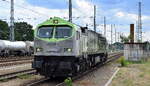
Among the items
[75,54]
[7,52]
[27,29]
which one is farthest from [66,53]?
[27,29]

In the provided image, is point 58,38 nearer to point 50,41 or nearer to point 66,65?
point 50,41

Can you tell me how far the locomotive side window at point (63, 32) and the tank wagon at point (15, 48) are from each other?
95.4 feet

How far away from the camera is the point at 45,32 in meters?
16.0

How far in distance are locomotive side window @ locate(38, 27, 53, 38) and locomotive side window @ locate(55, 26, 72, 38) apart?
1.16 feet

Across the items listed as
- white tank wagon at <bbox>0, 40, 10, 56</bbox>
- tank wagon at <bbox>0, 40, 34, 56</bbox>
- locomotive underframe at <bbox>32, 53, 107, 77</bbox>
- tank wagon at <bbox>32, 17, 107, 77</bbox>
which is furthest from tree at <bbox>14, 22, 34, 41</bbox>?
locomotive underframe at <bbox>32, 53, 107, 77</bbox>

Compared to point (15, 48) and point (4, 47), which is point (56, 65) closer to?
point (4, 47)

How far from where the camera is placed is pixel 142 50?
32.8 meters

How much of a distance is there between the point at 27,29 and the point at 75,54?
286ft

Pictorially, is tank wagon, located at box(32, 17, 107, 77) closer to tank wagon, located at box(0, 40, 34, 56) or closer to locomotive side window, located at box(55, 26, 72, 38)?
locomotive side window, located at box(55, 26, 72, 38)

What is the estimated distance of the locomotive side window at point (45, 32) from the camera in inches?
624

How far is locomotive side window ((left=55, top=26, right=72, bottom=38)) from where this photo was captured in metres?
15.6

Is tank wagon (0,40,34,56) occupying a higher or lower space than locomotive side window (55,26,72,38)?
lower

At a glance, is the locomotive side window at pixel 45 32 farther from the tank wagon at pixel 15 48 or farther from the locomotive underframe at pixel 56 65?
the tank wagon at pixel 15 48

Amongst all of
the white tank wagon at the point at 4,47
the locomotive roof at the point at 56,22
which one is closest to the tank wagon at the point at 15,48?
the white tank wagon at the point at 4,47
